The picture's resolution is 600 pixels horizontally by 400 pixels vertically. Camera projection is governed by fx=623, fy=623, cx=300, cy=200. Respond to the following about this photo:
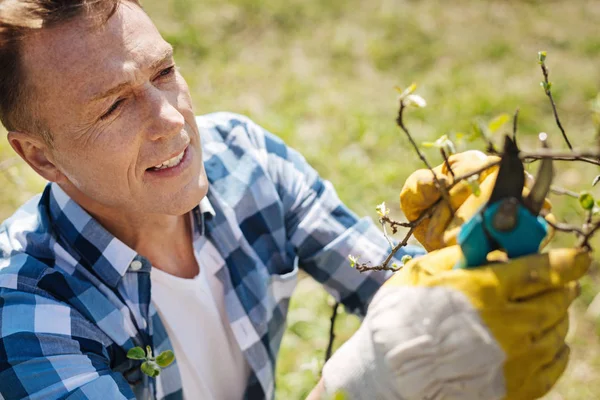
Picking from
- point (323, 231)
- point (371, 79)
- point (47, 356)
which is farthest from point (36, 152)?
point (371, 79)

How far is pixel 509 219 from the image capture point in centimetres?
94

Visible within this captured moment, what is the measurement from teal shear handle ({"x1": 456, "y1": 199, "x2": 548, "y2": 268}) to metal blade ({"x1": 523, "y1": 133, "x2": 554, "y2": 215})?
2cm

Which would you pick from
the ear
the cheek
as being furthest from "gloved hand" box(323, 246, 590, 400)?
the ear

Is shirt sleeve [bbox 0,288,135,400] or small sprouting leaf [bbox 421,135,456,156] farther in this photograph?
shirt sleeve [bbox 0,288,135,400]

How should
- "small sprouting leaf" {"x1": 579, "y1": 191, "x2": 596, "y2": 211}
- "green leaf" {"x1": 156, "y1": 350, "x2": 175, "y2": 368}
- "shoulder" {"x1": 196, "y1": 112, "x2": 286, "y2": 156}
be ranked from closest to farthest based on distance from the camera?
"small sprouting leaf" {"x1": 579, "y1": 191, "x2": 596, "y2": 211} → "green leaf" {"x1": 156, "y1": 350, "x2": 175, "y2": 368} → "shoulder" {"x1": 196, "y1": 112, "x2": 286, "y2": 156}

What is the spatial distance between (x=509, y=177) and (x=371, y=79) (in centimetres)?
367

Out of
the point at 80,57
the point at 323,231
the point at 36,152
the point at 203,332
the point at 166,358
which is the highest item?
the point at 80,57

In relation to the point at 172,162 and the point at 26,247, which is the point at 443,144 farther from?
the point at 26,247

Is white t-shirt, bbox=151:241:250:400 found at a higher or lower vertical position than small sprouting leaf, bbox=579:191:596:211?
lower

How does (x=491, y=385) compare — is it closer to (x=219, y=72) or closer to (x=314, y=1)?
(x=219, y=72)

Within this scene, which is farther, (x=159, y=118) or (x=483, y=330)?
(x=159, y=118)

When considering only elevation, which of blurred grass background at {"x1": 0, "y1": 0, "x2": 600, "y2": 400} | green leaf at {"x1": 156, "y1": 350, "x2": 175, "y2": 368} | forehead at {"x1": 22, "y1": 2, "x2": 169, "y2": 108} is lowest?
blurred grass background at {"x1": 0, "y1": 0, "x2": 600, "y2": 400}

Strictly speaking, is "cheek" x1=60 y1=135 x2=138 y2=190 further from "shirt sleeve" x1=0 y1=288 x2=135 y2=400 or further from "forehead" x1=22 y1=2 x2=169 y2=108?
"shirt sleeve" x1=0 y1=288 x2=135 y2=400

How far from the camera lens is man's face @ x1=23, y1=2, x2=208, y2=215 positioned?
142cm
